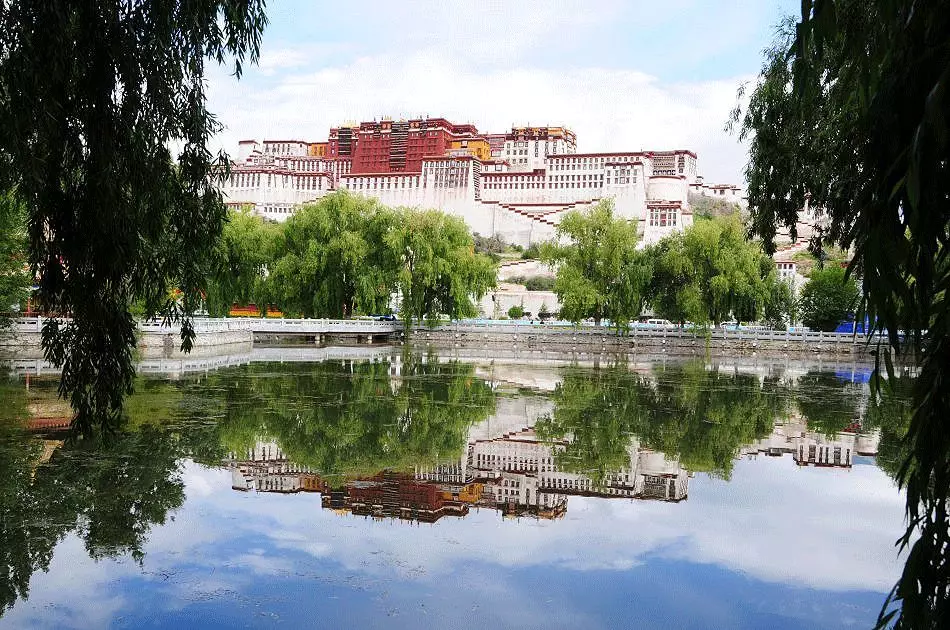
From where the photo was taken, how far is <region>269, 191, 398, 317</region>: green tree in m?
35.2

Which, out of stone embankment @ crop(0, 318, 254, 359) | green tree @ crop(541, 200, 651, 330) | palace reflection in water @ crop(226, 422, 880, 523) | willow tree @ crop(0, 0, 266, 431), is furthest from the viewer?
green tree @ crop(541, 200, 651, 330)

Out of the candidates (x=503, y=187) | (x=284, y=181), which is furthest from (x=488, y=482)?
(x=284, y=181)

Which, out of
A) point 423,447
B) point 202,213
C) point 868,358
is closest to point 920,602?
point 202,213

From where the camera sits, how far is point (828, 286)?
4338 centimetres

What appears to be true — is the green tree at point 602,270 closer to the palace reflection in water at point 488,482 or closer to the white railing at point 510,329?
the white railing at point 510,329

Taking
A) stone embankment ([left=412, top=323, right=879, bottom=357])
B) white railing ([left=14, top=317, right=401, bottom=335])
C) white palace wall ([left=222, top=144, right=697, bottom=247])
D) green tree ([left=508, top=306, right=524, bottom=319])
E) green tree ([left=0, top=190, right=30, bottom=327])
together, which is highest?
white palace wall ([left=222, top=144, right=697, bottom=247])

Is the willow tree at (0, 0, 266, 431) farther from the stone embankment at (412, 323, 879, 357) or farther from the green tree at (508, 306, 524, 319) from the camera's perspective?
the green tree at (508, 306, 524, 319)

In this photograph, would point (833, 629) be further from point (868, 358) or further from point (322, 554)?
point (868, 358)

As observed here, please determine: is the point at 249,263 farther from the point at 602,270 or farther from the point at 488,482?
the point at 488,482

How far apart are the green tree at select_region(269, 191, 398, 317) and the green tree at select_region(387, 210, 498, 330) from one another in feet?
2.41

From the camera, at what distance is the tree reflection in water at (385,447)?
26.4 ft

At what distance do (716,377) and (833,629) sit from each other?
62.4 ft

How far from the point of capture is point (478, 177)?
8538cm

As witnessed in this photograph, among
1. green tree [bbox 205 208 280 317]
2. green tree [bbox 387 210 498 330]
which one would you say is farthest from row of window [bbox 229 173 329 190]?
green tree [bbox 387 210 498 330]
